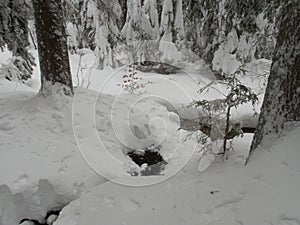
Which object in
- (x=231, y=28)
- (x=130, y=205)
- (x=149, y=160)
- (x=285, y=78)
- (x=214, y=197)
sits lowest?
(x=149, y=160)

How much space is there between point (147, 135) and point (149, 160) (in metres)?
0.61

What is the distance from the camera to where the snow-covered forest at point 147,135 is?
81.3 inches

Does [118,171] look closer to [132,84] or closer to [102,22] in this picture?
[102,22]

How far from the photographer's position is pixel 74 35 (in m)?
10.9

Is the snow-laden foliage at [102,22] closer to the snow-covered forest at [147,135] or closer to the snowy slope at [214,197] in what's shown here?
the snow-covered forest at [147,135]

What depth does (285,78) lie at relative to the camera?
2.07 m

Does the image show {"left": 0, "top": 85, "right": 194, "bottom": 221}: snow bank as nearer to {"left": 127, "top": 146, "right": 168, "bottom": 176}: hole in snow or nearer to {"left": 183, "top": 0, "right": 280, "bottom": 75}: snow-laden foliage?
{"left": 127, "top": 146, "right": 168, "bottom": 176}: hole in snow

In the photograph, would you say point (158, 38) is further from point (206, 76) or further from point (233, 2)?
point (233, 2)

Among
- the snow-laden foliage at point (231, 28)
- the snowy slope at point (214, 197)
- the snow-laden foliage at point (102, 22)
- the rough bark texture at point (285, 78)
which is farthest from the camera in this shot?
the snow-laden foliage at point (102, 22)

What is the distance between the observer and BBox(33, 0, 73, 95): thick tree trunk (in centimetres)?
407

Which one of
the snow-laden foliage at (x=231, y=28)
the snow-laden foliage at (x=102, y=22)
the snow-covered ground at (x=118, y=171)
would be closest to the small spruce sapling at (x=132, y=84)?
the snow-laden foliage at (x=102, y=22)

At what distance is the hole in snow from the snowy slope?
0.99 metres

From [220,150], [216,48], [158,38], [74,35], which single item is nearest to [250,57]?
[216,48]

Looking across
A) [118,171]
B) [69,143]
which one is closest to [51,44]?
[69,143]
